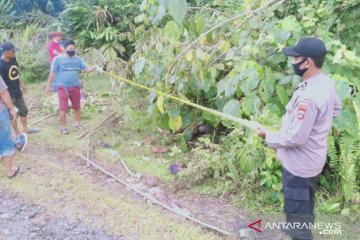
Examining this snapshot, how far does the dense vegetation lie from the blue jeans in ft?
5.55

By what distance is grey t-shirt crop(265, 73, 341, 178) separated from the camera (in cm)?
293

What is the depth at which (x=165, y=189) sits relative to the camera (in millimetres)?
4984

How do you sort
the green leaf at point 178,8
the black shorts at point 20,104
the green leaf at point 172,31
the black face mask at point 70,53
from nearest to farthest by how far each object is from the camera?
the green leaf at point 178,8, the green leaf at point 172,31, the black shorts at point 20,104, the black face mask at point 70,53

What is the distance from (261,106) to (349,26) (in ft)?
4.56

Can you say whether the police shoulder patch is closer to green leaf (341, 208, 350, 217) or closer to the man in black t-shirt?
green leaf (341, 208, 350, 217)

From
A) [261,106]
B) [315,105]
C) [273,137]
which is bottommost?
[261,106]

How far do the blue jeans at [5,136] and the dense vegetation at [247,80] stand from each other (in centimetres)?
169

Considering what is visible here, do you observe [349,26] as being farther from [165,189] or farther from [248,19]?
[165,189]

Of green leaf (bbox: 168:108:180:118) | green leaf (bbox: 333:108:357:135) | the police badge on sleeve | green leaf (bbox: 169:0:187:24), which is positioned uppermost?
green leaf (bbox: 169:0:187:24)

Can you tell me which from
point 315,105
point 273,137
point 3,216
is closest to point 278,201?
point 273,137

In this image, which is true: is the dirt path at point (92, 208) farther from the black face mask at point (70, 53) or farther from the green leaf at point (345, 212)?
the black face mask at point (70, 53)

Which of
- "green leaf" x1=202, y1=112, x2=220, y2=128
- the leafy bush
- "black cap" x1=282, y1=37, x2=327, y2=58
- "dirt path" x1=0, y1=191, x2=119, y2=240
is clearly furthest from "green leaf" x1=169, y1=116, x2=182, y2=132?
"black cap" x1=282, y1=37, x2=327, y2=58

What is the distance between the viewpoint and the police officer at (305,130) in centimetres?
294

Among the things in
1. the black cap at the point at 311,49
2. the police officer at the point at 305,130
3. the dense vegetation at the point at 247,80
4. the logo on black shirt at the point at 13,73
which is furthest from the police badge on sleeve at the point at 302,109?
the logo on black shirt at the point at 13,73
